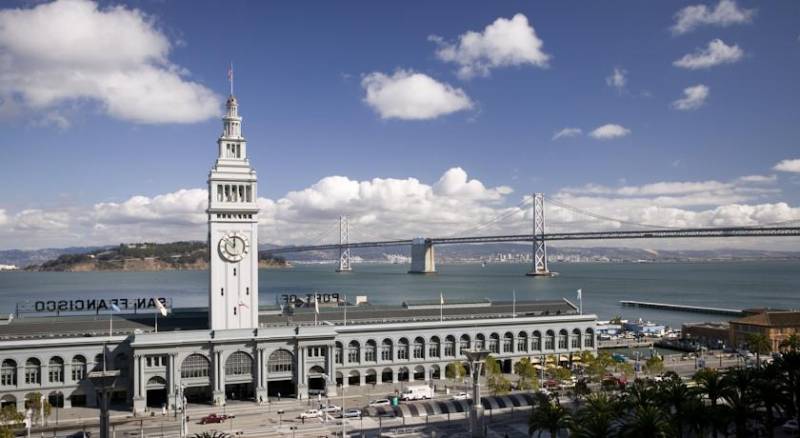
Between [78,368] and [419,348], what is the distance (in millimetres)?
34685

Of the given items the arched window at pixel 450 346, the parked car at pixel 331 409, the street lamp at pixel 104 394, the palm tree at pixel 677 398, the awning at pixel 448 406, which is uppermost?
the street lamp at pixel 104 394

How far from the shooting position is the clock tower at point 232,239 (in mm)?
66188

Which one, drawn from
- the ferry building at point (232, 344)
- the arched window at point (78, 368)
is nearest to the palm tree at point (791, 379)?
the ferry building at point (232, 344)

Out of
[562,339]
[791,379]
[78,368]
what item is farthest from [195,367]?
[791,379]

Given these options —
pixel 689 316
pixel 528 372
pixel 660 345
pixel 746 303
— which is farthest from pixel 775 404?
pixel 746 303

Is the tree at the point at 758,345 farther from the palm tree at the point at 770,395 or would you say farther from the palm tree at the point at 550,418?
the palm tree at the point at 550,418

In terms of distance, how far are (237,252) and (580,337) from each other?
42976mm

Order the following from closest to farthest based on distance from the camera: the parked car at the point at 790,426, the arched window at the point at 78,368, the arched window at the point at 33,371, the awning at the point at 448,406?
the parked car at the point at 790,426, the awning at the point at 448,406, the arched window at the point at 33,371, the arched window at the point at 78,368

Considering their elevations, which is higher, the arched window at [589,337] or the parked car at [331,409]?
the arched window at [589,337]

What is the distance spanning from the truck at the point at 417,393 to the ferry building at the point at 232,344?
293 inches

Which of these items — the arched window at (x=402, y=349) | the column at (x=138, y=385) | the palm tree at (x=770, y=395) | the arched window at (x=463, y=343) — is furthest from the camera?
the arched window at (x=463, y=343)

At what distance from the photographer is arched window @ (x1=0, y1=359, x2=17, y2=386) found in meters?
60.7

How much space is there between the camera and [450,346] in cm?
7556

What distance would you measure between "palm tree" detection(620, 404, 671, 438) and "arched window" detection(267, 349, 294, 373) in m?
36.8
